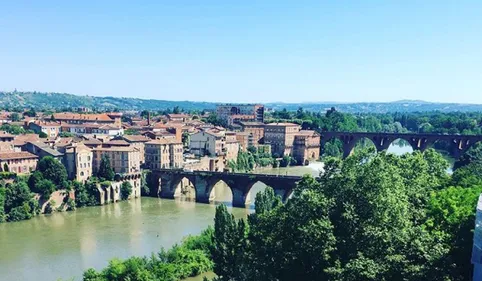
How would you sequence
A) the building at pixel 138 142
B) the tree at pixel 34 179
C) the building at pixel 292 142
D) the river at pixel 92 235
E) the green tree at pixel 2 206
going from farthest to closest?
the building at pixel 292 142 → the building at pixel 138 142 → the tree at pixel 34 179 → the green tree at pixel 2 206 → the river at pixel 92 235

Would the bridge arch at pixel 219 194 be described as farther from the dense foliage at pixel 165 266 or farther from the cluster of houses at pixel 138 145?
the dense foliage at pixel 165 266

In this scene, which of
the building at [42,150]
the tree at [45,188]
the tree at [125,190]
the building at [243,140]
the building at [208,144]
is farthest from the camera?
the building at [243,140]

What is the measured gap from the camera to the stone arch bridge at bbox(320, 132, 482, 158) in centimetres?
6144

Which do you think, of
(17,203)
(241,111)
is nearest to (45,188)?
(17,203)

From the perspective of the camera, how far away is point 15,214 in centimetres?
3447

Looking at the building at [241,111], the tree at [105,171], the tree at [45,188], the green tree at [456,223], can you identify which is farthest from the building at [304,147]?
the green tree at [456,223]

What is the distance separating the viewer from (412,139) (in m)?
66.7

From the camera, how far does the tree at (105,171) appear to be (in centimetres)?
4219

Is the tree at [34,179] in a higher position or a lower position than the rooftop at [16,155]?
lower

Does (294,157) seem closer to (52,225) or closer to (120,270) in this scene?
(52,225)

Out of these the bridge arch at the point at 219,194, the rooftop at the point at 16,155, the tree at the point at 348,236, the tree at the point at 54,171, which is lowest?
the bridge arch at the point at 219,194

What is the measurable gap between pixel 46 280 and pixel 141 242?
7185 millimetres

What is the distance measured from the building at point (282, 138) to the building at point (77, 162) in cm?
3139

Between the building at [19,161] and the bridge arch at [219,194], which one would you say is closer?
the building at [19,161]
